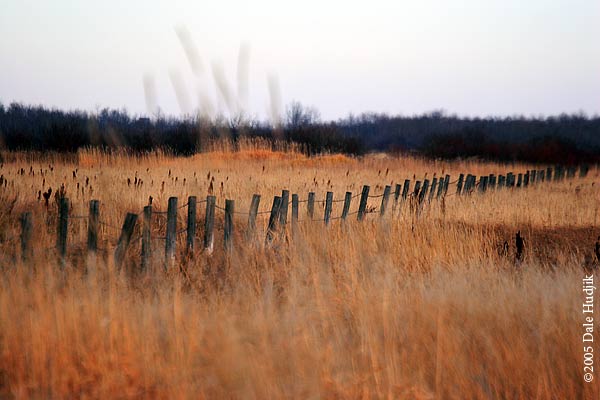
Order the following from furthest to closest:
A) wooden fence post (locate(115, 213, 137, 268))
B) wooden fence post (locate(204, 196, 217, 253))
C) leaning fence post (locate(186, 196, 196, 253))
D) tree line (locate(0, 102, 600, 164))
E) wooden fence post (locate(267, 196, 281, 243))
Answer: tree line (locate(0, 102, 600, 164))
wooden fence post (locate(267, 196, 281, 243))
wooden fence post (locate(204, 196, 217, 253))
leaning fence post (locate(186, 196, 196, 253))
wooden fence post (locate(115, 213, 137, 268))

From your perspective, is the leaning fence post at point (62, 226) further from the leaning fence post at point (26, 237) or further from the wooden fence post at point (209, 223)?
the wooden fence post at point (209, 223)

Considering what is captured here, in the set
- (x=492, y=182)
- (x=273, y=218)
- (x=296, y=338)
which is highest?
(x=273, y=218)

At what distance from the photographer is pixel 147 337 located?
11.6ft

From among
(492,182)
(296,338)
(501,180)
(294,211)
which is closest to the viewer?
(296,338)

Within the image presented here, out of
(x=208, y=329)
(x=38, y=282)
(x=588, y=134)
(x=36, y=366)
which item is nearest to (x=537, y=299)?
(x=208, y=329)

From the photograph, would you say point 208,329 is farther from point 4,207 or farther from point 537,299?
point 4,207

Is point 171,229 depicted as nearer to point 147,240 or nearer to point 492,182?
point 147,240

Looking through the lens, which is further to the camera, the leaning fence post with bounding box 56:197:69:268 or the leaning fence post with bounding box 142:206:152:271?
the leaning fence post with bounding box 142:206:152:271

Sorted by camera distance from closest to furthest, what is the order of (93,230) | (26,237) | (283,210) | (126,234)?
1. (26,237)
2. (126,234)
3. (93,230)
4. (283,210)

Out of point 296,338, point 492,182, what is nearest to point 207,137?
point 492,182

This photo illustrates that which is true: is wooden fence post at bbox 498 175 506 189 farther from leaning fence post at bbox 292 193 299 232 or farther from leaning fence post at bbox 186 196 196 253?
leaning fence post at bbox 186 196 196 253

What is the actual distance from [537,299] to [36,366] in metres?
3.46

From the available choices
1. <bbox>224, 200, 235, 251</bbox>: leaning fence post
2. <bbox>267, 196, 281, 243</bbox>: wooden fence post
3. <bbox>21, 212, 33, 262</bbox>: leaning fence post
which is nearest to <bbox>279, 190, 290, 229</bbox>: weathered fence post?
<bbox>267, 196, 281, 243</bbox>: wooden fence post

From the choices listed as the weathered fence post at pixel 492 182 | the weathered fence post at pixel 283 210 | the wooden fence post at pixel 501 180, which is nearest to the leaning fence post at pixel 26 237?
the weathered fence post at pixel 283 210
